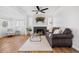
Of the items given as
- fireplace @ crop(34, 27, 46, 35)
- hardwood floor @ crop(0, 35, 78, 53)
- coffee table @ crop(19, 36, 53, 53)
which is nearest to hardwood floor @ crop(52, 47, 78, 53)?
hardwood floor @ crop(0, 35, 78, 53)

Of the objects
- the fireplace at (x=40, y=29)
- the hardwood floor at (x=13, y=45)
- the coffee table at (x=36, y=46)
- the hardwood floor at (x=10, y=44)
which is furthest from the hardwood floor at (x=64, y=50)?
the hardwood floor at (x=10, y=44)

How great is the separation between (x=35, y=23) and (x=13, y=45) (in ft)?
2.61

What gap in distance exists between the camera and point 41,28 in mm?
2568

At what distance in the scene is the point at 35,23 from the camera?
97.4 inches

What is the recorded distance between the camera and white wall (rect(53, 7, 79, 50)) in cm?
230

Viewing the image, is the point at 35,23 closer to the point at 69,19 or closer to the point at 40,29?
the point at 40,29

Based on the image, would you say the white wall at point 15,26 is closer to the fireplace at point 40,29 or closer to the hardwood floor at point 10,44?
the hardwood floor at point 10,44

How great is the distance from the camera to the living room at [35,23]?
228 cm

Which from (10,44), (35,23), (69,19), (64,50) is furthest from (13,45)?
(69,19)

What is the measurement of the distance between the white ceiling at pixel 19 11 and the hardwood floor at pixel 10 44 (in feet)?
1.79

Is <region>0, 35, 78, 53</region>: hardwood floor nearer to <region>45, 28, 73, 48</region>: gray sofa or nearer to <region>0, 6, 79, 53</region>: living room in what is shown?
<region>0, 6, 79, 53</region>: living room
